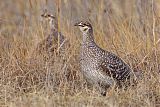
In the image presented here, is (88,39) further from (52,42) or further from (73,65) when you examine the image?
(52,42)

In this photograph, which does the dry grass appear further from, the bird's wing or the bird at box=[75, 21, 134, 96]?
the bird's wing

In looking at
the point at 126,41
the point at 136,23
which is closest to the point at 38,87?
the point at 126,41

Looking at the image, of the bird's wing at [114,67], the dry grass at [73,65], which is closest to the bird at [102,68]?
the bird's wing at [114,67]

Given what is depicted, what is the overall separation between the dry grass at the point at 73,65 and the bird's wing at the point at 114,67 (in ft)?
0.87

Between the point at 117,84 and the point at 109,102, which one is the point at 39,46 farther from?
the point at 109,102

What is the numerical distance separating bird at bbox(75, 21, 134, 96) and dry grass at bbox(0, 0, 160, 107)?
15cm

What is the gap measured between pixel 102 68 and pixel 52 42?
1408 millimetres

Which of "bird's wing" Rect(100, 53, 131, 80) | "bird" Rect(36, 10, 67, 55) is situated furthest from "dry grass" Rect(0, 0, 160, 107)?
"bird's wing" Rect(100, 53, 131, 80)

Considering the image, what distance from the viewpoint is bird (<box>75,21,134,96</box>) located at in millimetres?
6145

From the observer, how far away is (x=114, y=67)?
20.5ft

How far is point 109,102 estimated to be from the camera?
5090 mm

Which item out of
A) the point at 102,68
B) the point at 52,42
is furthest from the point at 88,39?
the point at 52,42

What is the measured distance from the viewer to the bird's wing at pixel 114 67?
6.20m

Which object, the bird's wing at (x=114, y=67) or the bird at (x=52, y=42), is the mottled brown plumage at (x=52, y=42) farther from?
the bird's wing at (x=114, y=67)
